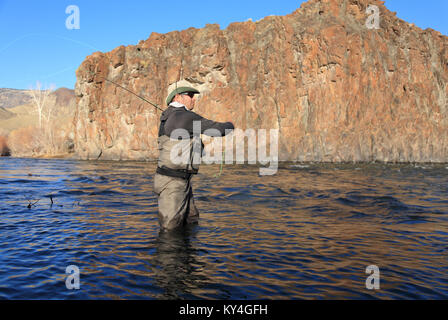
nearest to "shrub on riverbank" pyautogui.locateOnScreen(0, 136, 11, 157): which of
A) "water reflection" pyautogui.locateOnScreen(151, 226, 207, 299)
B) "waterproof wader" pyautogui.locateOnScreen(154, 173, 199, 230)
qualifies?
"waterproof wader" pyautogui.locateOnScreen(154, 173, 199, 230)

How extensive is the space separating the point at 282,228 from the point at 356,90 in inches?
1576

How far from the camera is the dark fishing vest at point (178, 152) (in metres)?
5.29

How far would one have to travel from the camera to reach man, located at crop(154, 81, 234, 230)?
5234mm

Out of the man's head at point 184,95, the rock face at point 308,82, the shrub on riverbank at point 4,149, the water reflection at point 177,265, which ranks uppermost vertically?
the rock face at point 308,82

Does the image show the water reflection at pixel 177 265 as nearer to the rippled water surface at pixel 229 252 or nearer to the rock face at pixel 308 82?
the rippled water surface at pixel 229 252

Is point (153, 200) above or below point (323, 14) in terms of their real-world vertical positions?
below

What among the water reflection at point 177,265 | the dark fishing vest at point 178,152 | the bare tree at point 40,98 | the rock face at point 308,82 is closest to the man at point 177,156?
the dark fishing vest at point 178,152

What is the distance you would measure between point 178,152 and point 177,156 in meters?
0.07

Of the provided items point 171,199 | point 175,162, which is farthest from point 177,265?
point 175,162

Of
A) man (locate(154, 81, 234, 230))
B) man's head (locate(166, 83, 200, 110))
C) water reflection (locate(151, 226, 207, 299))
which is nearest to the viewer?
water reflection (locate(151, 226, 207, 299))

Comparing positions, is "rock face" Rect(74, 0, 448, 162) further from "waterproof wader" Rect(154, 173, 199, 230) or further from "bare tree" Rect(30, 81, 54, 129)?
"waterproof wader" Rect(154, 173, 199, 230)
